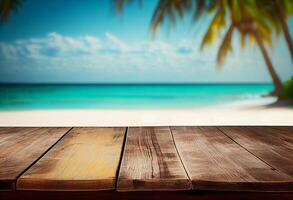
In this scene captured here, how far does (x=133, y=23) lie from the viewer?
548 cm

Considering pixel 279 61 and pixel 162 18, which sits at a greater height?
pixel 162 18

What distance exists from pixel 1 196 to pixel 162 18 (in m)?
4.49

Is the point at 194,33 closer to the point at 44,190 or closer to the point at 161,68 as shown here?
the point at 161,68

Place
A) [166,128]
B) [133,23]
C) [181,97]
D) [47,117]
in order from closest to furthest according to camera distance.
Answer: [166,128]
[47,117]
[133,23]
[181,97]

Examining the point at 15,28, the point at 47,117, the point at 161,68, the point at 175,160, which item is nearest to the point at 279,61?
the point at 161,68

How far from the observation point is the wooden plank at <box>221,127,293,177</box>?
83cm

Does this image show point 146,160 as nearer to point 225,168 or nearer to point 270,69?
point 225,168

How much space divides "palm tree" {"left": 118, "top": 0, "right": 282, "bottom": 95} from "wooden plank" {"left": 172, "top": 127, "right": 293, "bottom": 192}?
399 centimetres

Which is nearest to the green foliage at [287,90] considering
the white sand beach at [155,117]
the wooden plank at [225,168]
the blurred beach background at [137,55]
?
the blurred beach background at [137,55]

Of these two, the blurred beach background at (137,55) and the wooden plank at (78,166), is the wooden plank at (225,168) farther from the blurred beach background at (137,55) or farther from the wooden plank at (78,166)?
the blurred beach background at (137,55)

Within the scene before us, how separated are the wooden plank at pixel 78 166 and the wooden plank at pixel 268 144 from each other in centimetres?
32

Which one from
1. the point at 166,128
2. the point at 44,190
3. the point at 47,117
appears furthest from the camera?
the point at 47,117

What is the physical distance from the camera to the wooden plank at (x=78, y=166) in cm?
68

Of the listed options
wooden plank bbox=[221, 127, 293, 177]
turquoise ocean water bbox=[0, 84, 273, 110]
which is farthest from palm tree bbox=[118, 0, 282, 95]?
wooden plank bbox=[221, 127, 293, 177]
